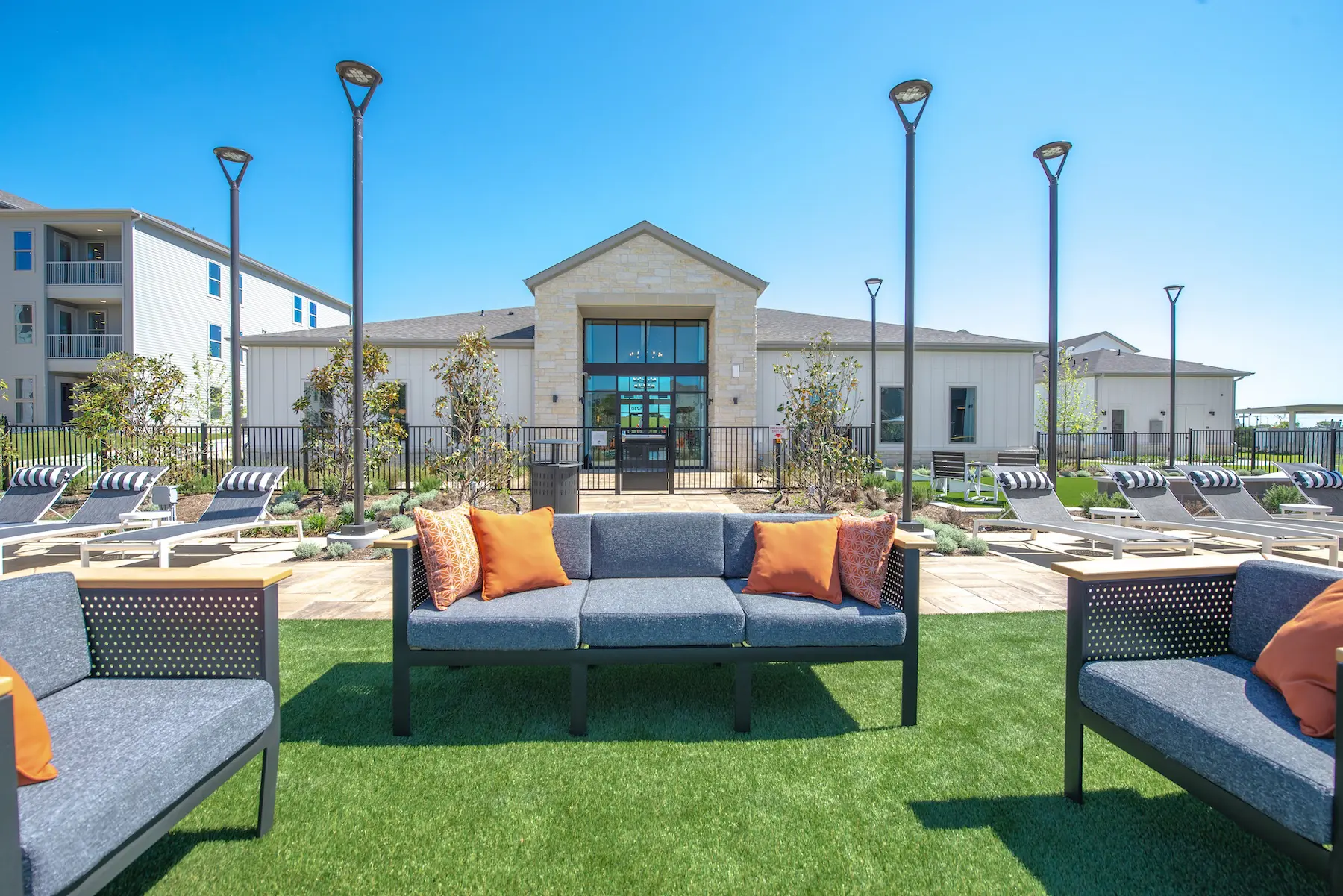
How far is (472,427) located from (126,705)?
781cm

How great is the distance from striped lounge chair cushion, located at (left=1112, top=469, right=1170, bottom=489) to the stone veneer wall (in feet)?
34.4

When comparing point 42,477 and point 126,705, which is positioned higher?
point 42,477

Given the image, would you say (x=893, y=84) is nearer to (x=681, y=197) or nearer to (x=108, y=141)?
(x=681, y=197)

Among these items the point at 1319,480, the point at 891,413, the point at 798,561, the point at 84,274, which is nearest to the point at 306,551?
the point at 798,561

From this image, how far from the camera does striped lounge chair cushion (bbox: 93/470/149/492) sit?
25.1 ft

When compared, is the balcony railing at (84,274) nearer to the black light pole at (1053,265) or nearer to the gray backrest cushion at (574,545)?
the gray backrest cushion at (574,545)

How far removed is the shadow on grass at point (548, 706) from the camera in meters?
3.04

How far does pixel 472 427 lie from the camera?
962cm

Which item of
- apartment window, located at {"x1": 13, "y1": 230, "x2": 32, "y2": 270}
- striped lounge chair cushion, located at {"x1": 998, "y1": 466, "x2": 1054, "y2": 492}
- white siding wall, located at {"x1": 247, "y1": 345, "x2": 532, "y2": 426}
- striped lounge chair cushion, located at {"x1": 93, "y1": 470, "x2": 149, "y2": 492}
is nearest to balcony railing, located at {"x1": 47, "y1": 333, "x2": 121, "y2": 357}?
apartment window, located at {"x1": 13, "y1": 230, "x2": 32, "y2": 270}

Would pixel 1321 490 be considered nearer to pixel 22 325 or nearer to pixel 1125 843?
pixel 1125 843

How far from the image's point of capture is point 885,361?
63.3ft

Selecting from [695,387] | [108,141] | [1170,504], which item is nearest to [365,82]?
[1170,504]

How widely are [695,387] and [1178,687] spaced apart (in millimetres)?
17642

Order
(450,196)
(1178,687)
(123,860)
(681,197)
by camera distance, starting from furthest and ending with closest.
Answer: (681,197) < (450,196) < (1178,687) < (123,860)
